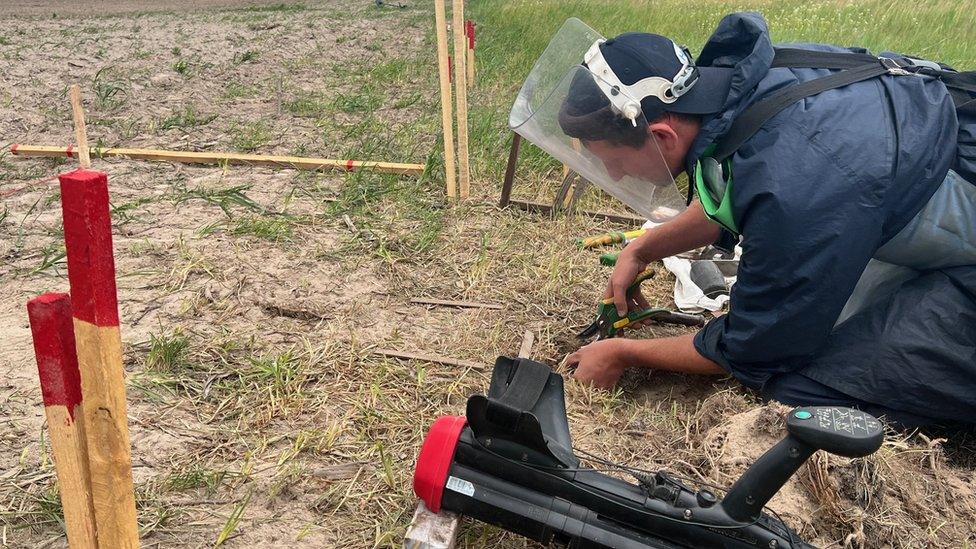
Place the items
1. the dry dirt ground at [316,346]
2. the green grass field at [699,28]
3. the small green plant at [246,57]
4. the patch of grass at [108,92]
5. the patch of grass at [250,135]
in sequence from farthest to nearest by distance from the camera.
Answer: the small green plant at [246,57] → the green grass field at [699,28] → the patch of grass at [108,92] → the patch of grass at [250,135] → the dry dirt ground at [316,346]

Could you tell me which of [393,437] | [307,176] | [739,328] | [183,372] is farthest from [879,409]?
[307,176]

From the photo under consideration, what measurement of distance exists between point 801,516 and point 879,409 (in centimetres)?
73

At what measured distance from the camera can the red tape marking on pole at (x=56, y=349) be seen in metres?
1.19

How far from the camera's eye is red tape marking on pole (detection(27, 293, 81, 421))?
3.90ft

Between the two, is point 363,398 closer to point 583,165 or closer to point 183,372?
point 183,372

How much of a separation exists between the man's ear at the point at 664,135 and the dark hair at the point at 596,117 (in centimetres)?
2

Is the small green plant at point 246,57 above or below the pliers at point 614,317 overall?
above

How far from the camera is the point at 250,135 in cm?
525

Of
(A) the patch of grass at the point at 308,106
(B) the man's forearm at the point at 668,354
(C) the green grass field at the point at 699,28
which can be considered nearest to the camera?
(B) the man's forearm at the point at 668,354

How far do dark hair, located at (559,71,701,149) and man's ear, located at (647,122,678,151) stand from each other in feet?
0.07

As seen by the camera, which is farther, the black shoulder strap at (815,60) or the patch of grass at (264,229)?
the patch of grass at (264,229)

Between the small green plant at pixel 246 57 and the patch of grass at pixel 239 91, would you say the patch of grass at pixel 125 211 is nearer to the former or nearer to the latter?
the patch of grass at pixel 239 91

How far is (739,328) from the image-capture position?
2.32 metres

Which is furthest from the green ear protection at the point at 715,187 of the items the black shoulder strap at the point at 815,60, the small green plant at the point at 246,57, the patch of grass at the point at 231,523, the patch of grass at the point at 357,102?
the small green plant at the point at 246,57
